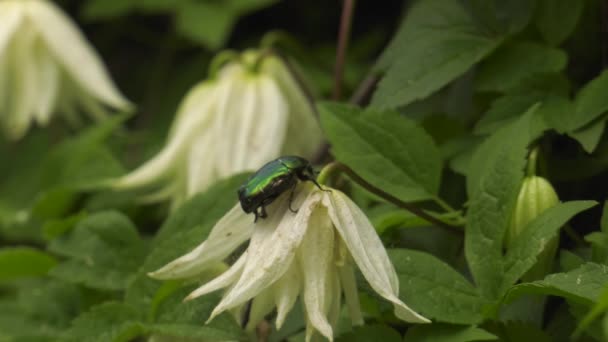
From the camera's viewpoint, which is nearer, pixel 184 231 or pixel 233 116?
pixel 184 231

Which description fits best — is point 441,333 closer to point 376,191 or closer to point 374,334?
point 374,334

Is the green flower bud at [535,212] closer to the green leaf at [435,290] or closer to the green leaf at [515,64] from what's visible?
the green leaf at [435,290]

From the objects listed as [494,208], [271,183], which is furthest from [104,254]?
[494,208]

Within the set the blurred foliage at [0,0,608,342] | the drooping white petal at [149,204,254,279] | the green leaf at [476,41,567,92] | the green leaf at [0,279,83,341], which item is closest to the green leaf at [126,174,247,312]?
the blurred foliage at [0,0,608,342]

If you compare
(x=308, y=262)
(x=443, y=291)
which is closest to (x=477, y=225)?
(x=443, y=291)

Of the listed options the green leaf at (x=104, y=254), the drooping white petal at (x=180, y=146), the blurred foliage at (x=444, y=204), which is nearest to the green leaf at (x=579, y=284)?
the blurred foliage at (x=444, y=204)

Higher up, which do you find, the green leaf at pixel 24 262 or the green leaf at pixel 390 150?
the green leaf at pixel 390 150

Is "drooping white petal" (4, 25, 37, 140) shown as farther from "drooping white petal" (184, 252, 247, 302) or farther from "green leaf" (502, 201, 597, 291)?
"green leaf" (502, 201, 597, 291)
